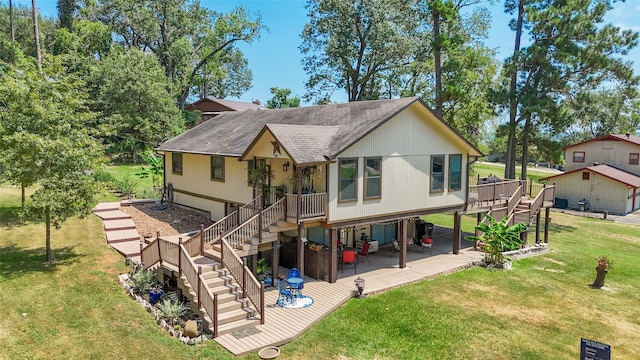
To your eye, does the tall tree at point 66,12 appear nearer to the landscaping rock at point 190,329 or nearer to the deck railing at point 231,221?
the deck railing at point 231,221

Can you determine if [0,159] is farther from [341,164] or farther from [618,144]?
[618,144]

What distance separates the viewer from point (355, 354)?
10578 mm

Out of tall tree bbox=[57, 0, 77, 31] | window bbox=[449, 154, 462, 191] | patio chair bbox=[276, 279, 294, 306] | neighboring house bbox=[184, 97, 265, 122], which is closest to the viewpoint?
patio chair bbox=[276, 279, 294, 306]

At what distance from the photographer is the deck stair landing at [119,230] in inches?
652

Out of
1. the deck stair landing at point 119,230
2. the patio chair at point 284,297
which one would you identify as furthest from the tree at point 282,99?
the patio chair at point 284,297

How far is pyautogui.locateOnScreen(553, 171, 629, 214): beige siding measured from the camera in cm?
3547

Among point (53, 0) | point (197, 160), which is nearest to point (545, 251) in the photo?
point (197, 160)

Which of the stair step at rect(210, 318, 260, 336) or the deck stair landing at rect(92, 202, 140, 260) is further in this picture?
the deck stair landing at rect(92, 202, 140, 260)

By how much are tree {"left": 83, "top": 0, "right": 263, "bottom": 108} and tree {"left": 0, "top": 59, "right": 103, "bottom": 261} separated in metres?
32.8

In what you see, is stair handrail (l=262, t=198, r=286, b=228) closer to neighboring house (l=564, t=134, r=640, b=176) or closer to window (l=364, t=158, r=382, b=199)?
window (l=364, t=158, r=382, b=199)

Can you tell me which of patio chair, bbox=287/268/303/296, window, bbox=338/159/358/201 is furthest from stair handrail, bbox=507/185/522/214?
patio chair, bbox=287/268/303/296

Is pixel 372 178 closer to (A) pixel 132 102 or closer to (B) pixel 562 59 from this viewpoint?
(B) pixel 562 59

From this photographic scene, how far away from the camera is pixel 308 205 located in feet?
Answer: 47.9

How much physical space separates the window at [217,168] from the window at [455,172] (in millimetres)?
10194
